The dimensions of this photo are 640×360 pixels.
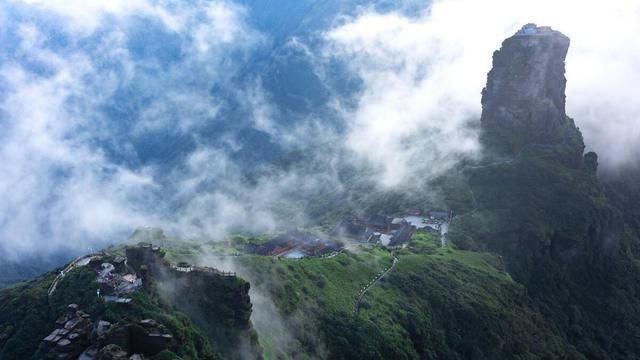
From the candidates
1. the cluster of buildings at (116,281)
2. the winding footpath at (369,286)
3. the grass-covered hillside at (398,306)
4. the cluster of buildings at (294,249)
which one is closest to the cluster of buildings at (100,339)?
the cluster of buildings at (116,281)

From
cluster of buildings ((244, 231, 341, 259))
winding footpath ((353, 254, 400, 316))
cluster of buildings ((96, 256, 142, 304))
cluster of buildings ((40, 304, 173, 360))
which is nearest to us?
cluster of buildings ((40, 304, 173, 360))

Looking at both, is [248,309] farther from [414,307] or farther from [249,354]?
[414,307]

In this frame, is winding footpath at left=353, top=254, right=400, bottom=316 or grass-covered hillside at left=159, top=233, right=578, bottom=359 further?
winding footpath at left=353, top=254, right=400, bottom=316

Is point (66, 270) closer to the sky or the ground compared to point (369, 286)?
closer to the ground

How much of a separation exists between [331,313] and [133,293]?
54.1 m

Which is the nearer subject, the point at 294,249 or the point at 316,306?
the point at 316,306

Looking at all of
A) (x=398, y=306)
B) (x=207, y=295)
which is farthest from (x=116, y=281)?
(x=398, y=306)

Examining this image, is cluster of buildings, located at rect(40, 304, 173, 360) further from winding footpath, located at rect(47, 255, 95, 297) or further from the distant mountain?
winding footpath, located at rect(47, 255, 95, 297)

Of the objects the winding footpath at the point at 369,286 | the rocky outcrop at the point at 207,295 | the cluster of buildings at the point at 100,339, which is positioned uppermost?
the winding footpath at the point at 369,286

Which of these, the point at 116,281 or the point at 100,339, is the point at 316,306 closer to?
the point at 116,281

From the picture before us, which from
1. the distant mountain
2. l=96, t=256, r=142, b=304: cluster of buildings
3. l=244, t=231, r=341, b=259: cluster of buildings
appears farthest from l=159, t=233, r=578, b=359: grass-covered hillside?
l=96, t=256, r=142, b=304: cluster of buildings

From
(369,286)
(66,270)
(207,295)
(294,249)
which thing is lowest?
(207,295)

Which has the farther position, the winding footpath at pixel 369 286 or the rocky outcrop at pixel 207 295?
the winding footpath at pixel 369 286

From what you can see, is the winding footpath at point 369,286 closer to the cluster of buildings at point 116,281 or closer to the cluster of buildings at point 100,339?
the cluster of buildings at point 116,281
